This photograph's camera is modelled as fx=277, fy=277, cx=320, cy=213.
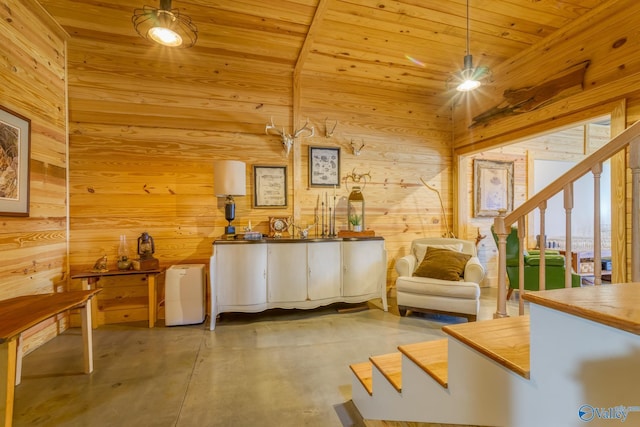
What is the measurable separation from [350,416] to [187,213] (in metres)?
2.63

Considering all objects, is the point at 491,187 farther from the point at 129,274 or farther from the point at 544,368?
the point at 129,274

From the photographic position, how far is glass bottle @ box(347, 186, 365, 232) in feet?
11.5

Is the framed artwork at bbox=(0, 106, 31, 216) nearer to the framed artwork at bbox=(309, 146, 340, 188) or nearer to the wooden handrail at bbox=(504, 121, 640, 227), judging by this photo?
the framed artwork at bbox=(309, 146, 340, 188)

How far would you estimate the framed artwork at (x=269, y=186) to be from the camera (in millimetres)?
3410

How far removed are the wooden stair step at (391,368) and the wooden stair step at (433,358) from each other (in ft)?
Result: 0.61

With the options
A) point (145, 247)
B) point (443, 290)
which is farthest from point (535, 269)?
point (145, 247)

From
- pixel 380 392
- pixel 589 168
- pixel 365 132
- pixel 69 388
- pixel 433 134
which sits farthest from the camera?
pixel 433 134

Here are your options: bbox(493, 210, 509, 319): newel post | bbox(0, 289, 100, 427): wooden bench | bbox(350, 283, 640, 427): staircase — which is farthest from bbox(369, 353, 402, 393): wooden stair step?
bbox(0, 289, 100, 427): wooden bench

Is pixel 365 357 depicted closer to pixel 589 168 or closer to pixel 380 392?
pixel 380 392

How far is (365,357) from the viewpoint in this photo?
227 cm

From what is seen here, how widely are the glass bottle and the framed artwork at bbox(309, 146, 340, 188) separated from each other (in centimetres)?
28

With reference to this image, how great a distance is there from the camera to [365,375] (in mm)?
1776

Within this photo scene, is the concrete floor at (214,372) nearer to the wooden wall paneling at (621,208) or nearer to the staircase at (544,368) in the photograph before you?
the staircase at (544,368)

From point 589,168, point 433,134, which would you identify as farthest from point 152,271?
point 433,134
